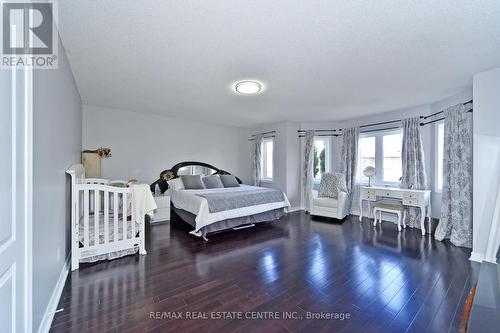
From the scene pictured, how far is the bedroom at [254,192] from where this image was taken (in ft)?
5.31

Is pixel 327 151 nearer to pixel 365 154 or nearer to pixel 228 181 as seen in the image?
pixel 365 154

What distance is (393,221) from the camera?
15.3 feet

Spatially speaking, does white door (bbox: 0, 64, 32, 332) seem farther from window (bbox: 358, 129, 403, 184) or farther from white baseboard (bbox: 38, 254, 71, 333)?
window (bbox: 358, 129, 403, 184)

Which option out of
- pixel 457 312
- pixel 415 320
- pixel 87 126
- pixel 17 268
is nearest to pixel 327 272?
pixel 415 320

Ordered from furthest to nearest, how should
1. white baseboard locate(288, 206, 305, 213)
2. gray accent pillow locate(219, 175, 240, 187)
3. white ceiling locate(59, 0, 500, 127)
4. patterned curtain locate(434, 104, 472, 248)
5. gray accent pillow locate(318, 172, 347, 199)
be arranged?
1. white baseboard locate(288, 206, 305, 213)
2. gray accent pillow locate(219, 175, 240, 187)
3. gray accent pillow locate(318, 172, 347, 199)
4. patterned curtain locate(434, 104, 472, 248)
5. white ceiling locate(59, 0, 500, 127)

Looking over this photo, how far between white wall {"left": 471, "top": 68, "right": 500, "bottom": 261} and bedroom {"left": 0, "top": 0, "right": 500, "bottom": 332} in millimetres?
18

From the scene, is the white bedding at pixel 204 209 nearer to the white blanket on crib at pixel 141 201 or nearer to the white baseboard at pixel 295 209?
the white blanket on crib at pixel 141 201

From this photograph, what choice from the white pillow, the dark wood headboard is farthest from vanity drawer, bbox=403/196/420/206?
the white pillow

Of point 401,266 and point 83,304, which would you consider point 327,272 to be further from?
point 83,304

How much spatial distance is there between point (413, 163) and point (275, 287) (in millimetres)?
3898

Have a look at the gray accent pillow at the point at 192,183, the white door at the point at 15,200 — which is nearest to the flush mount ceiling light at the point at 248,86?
the white door at the point at 15,200

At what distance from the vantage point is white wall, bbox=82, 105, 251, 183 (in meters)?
4.59

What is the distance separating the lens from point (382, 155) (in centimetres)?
498

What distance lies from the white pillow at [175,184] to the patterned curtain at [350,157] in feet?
12.9
